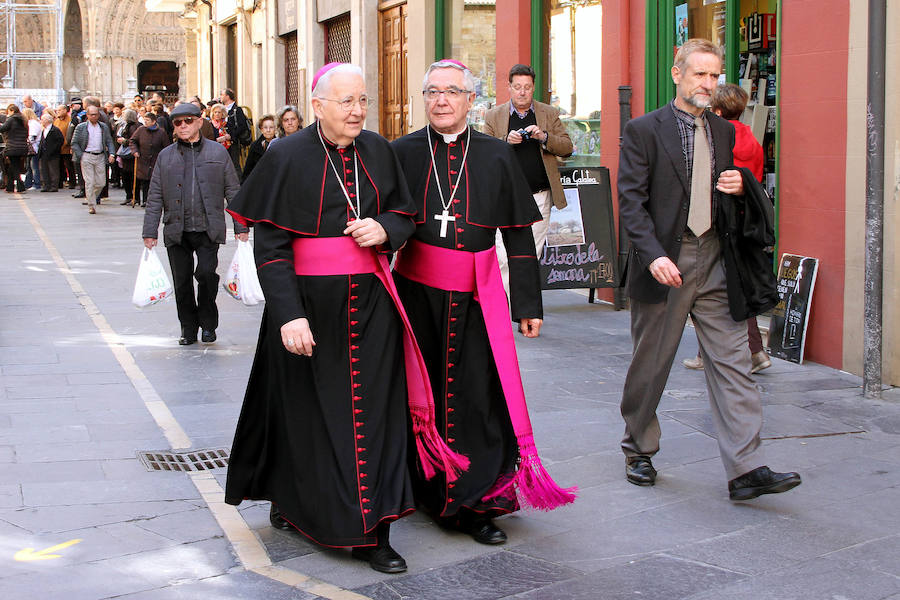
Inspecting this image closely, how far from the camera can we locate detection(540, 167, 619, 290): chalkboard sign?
10.5 m

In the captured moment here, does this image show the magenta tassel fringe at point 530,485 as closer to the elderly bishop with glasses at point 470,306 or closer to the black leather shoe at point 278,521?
the elderly bishop with glasses at point 470,306

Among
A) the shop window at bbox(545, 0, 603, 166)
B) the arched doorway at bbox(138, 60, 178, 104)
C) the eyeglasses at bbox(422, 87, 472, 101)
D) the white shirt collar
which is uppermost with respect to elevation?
the arched doorway at bbox(138, 60, 178, 104)

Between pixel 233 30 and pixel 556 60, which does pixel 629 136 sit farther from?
pixel 233 30

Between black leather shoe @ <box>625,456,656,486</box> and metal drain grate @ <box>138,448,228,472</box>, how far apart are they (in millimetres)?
1943

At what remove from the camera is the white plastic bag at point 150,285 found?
9.38 metres

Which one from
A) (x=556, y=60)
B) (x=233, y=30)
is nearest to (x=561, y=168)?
(x=556, y=60)

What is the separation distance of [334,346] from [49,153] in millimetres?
24392

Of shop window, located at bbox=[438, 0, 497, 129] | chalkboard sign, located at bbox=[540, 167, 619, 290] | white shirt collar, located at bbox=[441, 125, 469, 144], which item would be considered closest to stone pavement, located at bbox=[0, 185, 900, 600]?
chalkboard sign, located at bbox=[540, 167, 619, 290]

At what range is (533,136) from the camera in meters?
9.38

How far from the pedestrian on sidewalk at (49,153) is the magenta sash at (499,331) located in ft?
76.6

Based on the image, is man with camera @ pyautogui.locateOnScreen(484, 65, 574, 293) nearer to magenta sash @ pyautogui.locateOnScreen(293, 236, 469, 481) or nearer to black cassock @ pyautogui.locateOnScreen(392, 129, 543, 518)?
black cassock @ pyautogui.locateOnScreen(392, 129, 543, 518)

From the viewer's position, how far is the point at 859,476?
583cm

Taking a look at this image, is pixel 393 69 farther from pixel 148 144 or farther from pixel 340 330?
pixel 340 330

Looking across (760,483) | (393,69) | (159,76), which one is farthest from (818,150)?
(159,76)
